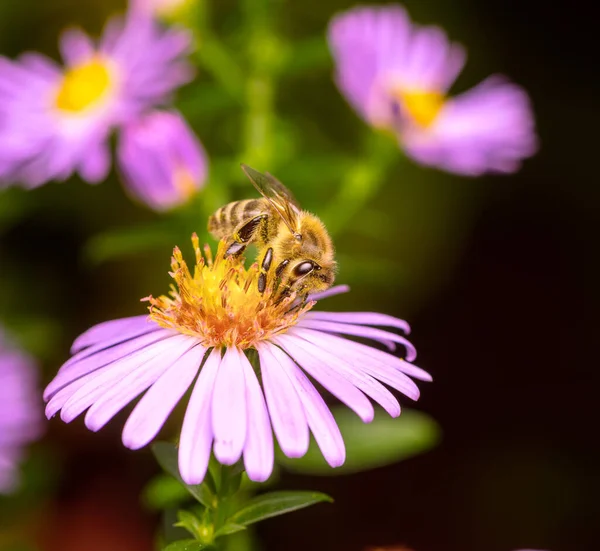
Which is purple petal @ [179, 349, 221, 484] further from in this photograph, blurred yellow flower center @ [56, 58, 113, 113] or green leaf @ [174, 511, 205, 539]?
blurred yellow flower center @ [56, 58, 113, 113]

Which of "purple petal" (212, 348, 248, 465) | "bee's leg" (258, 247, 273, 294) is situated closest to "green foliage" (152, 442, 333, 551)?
"purple petal" (212, 348, 248, 465)

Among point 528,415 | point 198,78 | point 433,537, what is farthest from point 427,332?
point 198,78

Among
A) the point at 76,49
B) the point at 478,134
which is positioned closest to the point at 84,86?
the point at 76,49

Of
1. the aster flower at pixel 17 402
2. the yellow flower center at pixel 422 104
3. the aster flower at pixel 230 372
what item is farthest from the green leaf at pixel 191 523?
the yellow flower center at pixel 422 104

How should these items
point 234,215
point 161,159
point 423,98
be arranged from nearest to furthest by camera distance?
point 234,215 < point 161,159 < point 423,98

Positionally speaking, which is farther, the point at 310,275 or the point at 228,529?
the point at 310,275

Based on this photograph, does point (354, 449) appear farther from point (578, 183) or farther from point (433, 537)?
point (578, 183)

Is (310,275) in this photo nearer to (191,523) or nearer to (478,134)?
(191,523)
